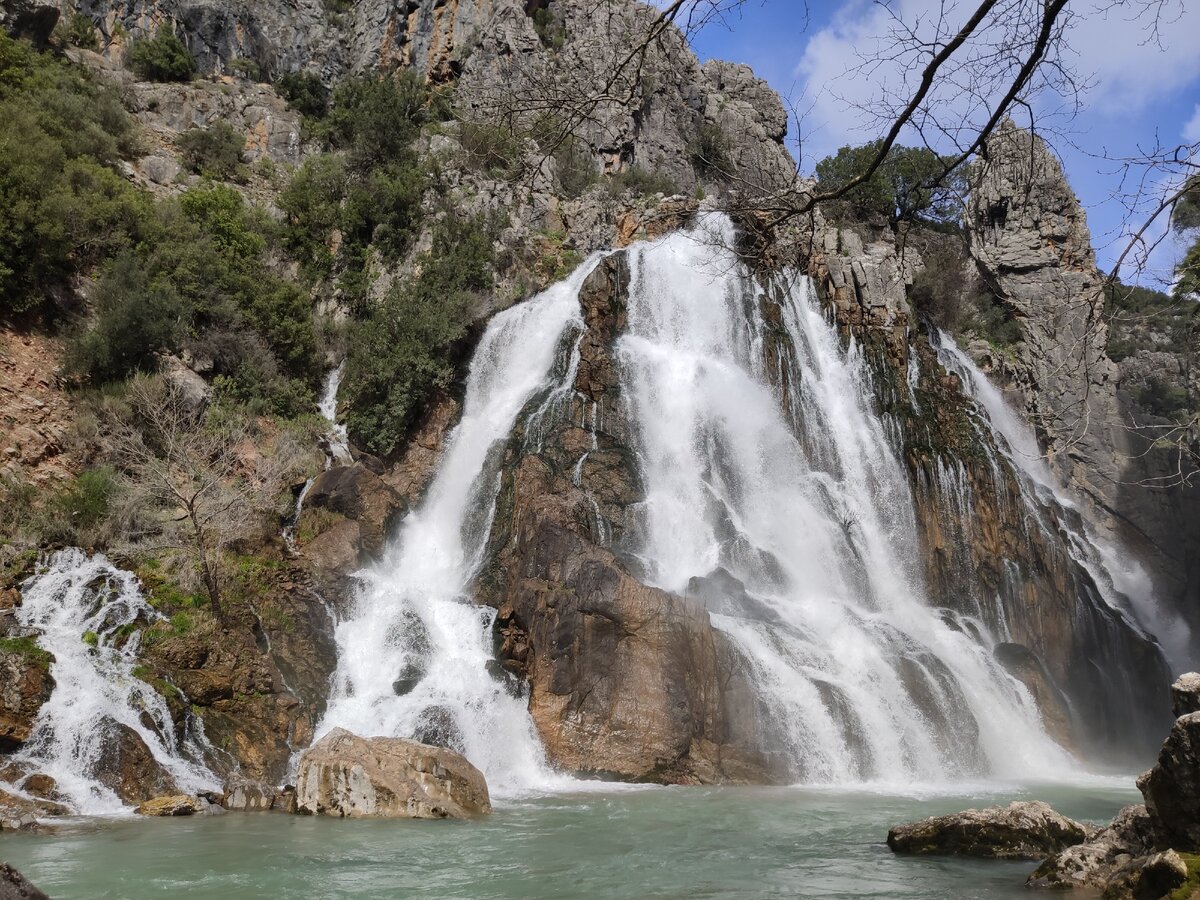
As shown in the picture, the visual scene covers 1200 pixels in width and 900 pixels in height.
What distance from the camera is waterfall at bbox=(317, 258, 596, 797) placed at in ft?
46.9

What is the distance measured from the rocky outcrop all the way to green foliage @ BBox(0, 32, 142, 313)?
1.96 meters

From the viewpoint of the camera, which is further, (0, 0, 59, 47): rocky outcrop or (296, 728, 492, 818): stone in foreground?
(0, 0, 59, 47): rocky outcrop

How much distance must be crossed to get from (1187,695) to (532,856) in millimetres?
6062

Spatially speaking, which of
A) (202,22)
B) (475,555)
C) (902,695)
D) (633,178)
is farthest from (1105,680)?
(202,22)

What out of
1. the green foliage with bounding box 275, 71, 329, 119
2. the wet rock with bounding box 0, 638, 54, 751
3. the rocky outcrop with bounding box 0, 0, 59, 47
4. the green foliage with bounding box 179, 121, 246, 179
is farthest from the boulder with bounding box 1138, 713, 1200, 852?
the green foliage with bounding box 275, 71, 329, 119

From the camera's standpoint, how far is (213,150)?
3406cm

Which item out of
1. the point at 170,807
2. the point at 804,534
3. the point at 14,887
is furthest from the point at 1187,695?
the point at 804,534

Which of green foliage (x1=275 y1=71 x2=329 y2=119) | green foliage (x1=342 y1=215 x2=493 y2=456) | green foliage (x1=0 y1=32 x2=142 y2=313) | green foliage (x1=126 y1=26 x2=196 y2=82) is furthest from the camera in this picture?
green foliage (x1=275 y1=71 x2=329 y2=119)

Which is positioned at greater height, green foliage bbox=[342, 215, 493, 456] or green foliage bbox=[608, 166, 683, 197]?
green foliage bbox=[608, 166, 683, 197]

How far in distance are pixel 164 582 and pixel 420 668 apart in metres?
5.09

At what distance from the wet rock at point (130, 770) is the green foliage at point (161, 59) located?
124 feet

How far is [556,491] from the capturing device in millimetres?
19391

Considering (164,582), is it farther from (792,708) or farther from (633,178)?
(633,178)

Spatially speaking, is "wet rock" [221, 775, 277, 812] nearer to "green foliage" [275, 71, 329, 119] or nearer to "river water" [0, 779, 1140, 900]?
"river water" [0, 779, 1140, 900]
